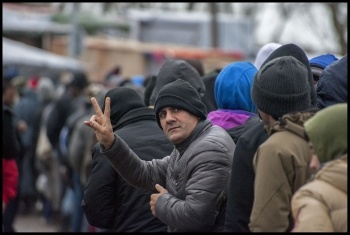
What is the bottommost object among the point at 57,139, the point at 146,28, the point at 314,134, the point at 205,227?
the point at 146,28

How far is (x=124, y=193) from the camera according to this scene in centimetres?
735

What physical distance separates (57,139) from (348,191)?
35.2 feet

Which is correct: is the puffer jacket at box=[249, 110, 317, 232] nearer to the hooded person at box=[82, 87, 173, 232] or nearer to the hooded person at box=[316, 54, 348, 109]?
the hooded person at box=[316, 54, 348, 109]

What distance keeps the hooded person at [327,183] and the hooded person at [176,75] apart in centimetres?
365

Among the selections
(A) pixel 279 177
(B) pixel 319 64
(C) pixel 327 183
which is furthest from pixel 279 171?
(B) pixel 319 64

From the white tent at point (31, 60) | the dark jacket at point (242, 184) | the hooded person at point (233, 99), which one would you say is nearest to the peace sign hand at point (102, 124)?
the dark jacket at point (242, 184)

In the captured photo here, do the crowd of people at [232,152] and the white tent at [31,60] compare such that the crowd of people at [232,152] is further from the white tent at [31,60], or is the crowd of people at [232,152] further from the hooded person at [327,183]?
the white tent at [31,60]

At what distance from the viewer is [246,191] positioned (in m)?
5.47

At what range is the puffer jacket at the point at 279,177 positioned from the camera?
5074mm

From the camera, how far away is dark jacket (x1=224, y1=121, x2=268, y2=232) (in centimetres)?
Answer: 547

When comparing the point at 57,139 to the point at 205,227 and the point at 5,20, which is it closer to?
the point at 205,227

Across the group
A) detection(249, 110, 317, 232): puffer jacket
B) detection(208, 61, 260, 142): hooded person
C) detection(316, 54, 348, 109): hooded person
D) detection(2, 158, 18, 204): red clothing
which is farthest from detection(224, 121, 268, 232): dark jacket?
detection(2, 158, 18, 204): red clothing

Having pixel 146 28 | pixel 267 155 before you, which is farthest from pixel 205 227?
pixel 146 28

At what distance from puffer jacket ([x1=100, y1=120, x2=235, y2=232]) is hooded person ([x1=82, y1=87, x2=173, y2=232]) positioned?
887 millimetres
